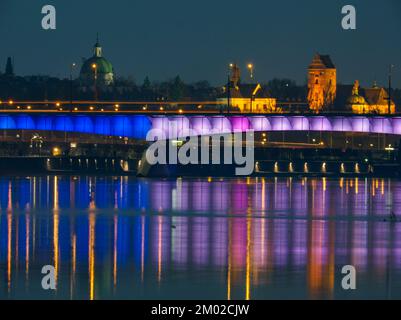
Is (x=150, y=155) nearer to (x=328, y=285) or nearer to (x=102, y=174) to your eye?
(x=102, y=174)

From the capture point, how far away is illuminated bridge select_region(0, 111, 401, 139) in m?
145

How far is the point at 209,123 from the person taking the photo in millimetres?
146250

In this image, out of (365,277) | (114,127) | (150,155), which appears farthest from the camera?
(114,127)

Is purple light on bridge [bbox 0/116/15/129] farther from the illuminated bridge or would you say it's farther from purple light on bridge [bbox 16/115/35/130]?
Result: the illuminated bridge

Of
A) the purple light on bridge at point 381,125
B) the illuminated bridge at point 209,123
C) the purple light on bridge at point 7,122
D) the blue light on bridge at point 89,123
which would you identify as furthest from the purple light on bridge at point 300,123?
the purple light on bridge at point 7,122

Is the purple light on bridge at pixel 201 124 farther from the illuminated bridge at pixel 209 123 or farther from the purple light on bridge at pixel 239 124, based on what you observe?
the purple light on bridge at pixel 239 124

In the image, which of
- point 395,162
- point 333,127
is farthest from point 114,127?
point 395,162

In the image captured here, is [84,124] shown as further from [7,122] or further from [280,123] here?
[280,123]

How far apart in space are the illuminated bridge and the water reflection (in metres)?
36.0

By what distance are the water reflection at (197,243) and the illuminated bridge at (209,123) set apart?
3599 cm

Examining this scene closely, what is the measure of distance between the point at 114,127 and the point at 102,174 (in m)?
4.69

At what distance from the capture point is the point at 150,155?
138875 mm

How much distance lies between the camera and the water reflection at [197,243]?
174 ft

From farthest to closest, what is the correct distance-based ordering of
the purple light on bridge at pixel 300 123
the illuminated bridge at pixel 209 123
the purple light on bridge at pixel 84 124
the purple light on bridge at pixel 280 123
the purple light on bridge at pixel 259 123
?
the purple light on bridge at pixel 84 124
the purple light on bridge at pixel 300 123
the purple light on bridge at pixel 280 123
the purple light on bridge at pixel 259 123
the illuminated bridge at pixel 209 123
